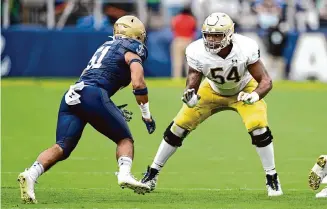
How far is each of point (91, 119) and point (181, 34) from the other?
13837 mm

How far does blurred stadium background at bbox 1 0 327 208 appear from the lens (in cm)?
965

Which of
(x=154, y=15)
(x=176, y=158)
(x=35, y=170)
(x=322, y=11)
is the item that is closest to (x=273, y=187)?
(x=35, y=170)

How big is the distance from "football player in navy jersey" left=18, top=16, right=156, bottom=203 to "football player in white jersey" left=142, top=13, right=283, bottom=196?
0.55 metres

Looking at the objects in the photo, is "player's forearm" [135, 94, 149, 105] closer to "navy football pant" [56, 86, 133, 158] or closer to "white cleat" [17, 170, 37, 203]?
"navy football pant" [56, 86, 133, 158]

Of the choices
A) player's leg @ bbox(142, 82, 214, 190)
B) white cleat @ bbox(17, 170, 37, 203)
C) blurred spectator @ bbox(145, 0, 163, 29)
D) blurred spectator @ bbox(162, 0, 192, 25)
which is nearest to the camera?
white cleat @ bbox(17, 170, 37, 203)

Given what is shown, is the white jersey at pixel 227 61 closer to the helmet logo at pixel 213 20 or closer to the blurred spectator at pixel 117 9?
the helmet logo at pixel 213 20

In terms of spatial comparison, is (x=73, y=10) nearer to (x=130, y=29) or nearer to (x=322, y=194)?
(x=130, y=29)

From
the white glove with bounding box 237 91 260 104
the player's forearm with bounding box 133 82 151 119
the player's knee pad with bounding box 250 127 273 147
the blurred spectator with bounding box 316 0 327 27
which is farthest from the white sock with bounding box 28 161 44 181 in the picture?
the blurred spectator with bounding box 316 0 327 27

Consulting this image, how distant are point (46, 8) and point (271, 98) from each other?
665 cm

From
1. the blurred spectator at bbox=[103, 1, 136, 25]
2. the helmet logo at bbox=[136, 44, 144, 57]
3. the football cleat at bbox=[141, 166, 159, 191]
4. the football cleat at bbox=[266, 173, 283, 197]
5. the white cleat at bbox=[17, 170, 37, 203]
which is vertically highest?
the helmet logo at bbox=[136, 44, 144, 57]

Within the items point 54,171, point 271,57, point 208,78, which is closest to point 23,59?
point 271,57

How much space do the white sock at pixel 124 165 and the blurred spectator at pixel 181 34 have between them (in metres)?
13.8

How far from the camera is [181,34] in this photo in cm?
2262

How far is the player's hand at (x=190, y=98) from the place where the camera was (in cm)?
909
